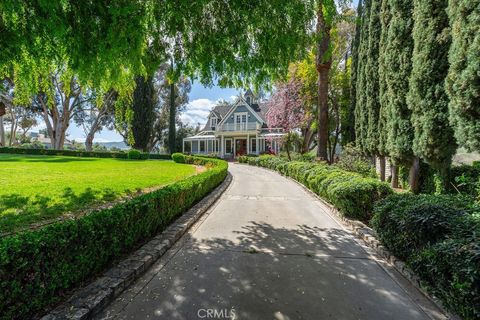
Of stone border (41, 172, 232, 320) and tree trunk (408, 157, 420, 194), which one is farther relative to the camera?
tree trunk (408, 157, 420, 194)

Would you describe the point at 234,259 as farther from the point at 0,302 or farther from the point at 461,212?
the point at 461,212

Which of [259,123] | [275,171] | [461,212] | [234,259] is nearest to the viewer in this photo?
[461,212]

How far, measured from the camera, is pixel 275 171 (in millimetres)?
21906

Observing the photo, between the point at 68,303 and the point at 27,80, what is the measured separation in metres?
4.07

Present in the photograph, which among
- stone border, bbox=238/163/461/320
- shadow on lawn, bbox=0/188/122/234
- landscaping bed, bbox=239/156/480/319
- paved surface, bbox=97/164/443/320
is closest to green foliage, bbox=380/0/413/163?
landscaping bed, bbox=239/156/480/319

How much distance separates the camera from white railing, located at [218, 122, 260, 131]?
3478cm

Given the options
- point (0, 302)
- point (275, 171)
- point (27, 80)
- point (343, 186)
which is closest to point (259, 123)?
point (275, 171)

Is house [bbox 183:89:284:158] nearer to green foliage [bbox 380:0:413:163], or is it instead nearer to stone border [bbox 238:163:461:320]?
green foliage [bbox 380:0:413:163]

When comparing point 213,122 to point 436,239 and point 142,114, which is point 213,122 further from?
point 436,239

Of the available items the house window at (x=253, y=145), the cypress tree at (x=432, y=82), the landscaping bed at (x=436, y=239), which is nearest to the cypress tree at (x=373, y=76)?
the cypress tree at (x=432, y=82)

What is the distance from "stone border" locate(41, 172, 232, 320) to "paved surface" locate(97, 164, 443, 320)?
125 millimetres

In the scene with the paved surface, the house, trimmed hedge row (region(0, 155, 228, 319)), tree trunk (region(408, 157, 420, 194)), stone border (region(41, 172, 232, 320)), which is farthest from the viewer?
the house

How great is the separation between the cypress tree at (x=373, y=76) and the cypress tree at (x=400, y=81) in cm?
251

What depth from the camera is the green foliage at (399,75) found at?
878cm
